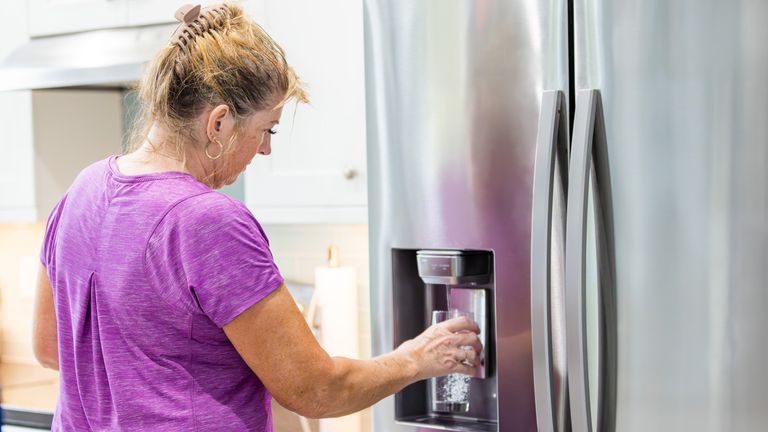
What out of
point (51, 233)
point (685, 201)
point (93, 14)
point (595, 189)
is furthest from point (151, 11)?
point (685, 201)

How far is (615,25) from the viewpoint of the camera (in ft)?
4.22

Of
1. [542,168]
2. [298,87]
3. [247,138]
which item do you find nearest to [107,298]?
[247,138]

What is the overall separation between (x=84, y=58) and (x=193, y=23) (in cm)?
99

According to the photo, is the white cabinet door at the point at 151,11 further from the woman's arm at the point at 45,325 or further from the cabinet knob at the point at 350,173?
the woman's arm at the point at 45,325

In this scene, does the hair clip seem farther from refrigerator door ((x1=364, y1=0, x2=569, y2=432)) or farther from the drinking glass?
the drinking glass

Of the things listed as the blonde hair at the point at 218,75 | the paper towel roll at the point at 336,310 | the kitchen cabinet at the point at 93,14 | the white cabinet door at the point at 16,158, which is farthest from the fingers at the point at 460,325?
the white cabinet door at the point at 16,158

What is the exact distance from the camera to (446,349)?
1.46m

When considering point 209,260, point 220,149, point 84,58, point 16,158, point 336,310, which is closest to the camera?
point 209,260

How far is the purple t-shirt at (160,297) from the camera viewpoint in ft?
3.88

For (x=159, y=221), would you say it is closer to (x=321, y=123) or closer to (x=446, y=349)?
(x=446, y=349)

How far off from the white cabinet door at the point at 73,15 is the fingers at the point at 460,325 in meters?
1.18

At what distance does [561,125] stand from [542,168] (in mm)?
76

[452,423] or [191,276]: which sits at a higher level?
[191,276]

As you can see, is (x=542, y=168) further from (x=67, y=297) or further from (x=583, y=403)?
(x=67, y=297)
